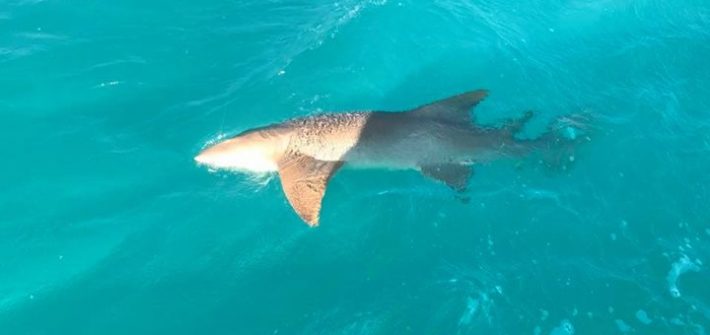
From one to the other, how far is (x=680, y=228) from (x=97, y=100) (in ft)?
27.7

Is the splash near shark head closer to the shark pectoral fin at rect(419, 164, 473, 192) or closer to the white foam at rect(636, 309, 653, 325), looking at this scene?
the shark pectoral fin at rect(419, 164, 473, 192)

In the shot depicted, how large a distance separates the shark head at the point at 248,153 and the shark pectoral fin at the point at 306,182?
21 cm

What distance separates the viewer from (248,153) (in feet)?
29.5

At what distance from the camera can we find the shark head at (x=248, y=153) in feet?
29.3

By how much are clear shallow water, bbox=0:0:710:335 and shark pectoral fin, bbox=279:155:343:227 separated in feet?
0.74

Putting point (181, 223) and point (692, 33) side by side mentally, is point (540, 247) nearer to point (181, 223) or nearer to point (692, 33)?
point (181, 223)

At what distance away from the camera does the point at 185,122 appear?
31.7 ft

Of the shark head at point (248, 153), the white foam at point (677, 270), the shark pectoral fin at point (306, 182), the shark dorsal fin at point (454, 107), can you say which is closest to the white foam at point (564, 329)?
the white foam at point (677, 270)

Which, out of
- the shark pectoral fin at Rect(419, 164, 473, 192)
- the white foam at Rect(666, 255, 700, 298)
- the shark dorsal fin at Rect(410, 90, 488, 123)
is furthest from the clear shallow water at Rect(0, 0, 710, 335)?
the shark dorsal fin at Rect(410, 90, 488, 123)

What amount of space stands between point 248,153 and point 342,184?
1.37m

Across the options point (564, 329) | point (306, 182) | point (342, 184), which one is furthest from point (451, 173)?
point (564, 329)

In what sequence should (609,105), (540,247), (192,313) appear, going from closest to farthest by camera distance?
(192,313)
(540,247)
(609,105)

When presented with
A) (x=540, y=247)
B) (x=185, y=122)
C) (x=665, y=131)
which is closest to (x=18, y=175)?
(x=185, y=122)

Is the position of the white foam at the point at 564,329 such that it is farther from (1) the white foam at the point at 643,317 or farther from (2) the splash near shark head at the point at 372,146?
(2) the splash near shark head at the point at 372,146
